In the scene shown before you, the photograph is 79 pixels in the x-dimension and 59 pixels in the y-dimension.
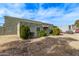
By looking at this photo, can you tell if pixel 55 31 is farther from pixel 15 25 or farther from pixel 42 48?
pixel 15 25

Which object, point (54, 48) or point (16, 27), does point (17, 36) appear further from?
point (54, 48)

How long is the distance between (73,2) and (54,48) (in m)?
1.10

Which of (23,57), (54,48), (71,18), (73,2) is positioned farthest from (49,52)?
(73,2)

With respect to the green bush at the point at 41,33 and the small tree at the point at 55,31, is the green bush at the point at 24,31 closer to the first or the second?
the green bush at the point at 41,33

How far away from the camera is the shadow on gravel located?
16.9 ft

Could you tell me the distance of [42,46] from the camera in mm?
5207

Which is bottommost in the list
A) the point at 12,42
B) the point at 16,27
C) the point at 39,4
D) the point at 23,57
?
the point at 23,57

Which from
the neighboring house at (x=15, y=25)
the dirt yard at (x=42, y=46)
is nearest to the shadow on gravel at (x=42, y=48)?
the dirt yard at (x=42, y=46)

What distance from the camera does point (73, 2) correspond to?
5.10m

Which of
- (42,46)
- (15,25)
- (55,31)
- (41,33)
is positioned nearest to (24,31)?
(15,25)

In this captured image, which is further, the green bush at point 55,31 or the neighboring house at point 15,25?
the green bush at point 55,31

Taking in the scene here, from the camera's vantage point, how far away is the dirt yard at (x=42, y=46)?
5.14m

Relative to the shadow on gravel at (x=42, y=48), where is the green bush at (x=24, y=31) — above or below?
above

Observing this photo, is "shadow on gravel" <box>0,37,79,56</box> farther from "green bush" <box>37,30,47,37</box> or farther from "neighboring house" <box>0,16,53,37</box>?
"neighboring house" <box>0,16,53,37</box>
